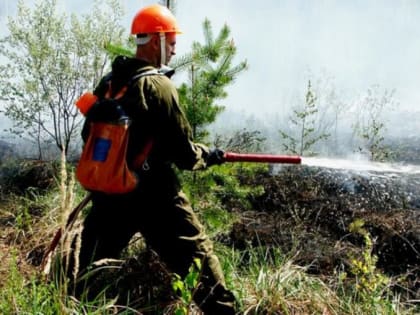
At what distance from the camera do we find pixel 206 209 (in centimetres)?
436

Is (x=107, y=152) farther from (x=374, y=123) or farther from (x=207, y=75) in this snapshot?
(x=374, y=123)

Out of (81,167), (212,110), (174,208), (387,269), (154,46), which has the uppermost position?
(154,46)

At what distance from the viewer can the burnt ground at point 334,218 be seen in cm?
468

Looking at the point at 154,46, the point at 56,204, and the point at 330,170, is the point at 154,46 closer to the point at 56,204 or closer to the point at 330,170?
the point at 56,204

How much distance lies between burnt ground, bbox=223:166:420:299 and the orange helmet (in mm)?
2007

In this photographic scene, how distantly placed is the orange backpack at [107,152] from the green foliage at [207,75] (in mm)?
1273

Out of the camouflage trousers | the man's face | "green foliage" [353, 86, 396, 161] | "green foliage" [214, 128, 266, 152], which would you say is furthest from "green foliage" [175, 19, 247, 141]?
"green foliage" [353, 86, 396, 161]

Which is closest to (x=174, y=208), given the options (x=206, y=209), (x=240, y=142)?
(x=206, y=209)

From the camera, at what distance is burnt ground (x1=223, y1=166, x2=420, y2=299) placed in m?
4.68

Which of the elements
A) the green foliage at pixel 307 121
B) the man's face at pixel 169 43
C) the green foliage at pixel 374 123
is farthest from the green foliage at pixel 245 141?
the man's face at pixel 169 43

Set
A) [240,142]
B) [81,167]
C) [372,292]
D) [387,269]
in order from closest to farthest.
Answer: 1. [81,167]
2. [372,292]
3. [387,269]
4. [240,142]

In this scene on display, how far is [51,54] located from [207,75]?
4.11 meters

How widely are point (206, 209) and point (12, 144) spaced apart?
622cm

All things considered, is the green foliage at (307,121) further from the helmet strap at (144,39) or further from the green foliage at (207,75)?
the helmet strap at (144,39)
